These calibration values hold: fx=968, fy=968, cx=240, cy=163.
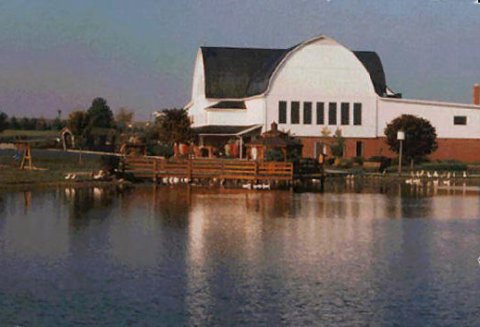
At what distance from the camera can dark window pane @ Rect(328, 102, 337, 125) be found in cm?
7006

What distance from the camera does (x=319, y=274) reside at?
1847 centimetres

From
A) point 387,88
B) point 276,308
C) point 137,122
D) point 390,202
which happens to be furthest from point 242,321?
point 137,122

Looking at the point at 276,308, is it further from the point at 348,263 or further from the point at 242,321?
the point at 348,263

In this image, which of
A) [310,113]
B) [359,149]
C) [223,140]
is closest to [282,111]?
A: [310,113]

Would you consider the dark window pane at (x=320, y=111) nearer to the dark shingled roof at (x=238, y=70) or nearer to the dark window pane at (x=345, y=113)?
the dark window pane at (x=345, y=113)

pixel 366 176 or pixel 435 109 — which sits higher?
pixel 435 109

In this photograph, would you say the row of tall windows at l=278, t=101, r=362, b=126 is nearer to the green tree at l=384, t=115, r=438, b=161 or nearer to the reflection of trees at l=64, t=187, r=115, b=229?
the green tree at l=384, t=115, r=438, b=161

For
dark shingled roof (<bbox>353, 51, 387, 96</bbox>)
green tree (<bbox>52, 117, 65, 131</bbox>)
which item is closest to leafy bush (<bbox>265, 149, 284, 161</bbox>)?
dark shingled roof (<bbox>353, 51, 387, 96</bbox>)

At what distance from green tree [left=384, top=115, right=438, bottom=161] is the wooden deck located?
68.3ft

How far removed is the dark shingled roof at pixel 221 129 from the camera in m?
69.7

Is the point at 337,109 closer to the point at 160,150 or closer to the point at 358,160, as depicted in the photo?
the point at 358,160

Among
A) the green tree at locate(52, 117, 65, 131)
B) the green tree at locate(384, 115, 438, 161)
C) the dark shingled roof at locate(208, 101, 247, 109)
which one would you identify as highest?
the green tree at locate(52, 117, 65, 131)

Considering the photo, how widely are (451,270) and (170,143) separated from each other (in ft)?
177

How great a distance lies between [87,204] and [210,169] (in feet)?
52.2
